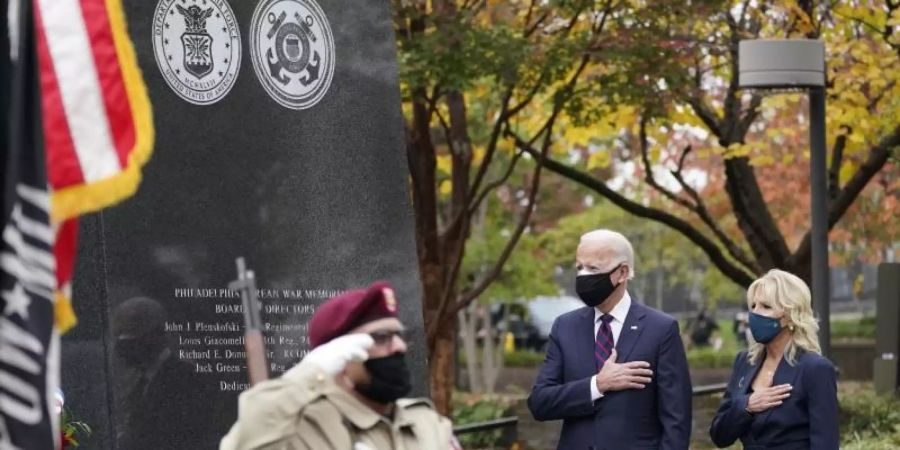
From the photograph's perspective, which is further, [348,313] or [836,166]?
[836,166]

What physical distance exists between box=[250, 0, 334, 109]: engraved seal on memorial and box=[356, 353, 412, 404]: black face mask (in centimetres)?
403

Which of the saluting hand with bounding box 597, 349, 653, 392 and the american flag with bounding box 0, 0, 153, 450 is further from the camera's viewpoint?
the saluting hand with bounding box 597, 349, 653, 392

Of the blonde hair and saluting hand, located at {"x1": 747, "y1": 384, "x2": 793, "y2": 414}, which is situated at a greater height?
the blonde hair

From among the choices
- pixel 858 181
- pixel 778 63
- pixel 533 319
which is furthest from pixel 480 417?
pixel 533 319

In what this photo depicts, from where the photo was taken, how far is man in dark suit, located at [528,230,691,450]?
8.42m

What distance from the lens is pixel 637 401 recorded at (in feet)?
27.7

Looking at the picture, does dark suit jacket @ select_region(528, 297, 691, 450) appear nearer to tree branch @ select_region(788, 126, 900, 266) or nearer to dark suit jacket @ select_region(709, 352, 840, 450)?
dark suit jacket @ select_region(709, 352, 840, 450)

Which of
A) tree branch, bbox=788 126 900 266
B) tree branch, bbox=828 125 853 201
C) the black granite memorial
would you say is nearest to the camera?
the black granite memorial

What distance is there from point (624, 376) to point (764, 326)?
2.40 ft

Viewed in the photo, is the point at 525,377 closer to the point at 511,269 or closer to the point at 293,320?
the point at 511,269

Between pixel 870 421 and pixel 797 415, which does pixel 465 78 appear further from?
pixel 797 415

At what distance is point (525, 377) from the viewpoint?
1510 inches

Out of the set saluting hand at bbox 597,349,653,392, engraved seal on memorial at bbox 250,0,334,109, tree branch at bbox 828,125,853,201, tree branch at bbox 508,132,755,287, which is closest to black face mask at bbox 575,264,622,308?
saluting hand at bbox 597,349,653,392

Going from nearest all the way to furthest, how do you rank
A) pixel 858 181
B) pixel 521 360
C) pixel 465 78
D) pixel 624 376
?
pixel 624 376
pixel 465 78
pixel 858 181
pixel 521 360
